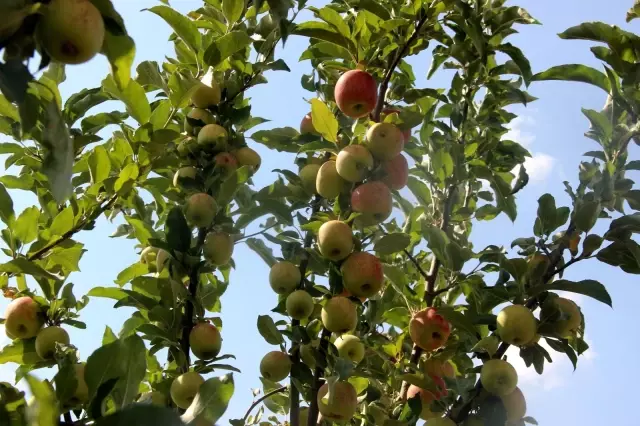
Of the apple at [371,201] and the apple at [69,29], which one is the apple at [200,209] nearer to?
the apple at [371,201]

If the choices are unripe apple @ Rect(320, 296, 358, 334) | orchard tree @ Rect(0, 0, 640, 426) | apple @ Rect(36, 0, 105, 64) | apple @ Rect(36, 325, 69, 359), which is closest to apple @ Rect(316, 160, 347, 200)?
orchard tree @ Rect(0, 0, 640, 426)

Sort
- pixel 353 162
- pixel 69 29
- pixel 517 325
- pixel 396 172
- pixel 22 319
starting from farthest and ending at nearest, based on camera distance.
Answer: pixel 396 172, pixel 353 162, pixel 22 319, pixel 517 325, pixel 69 29

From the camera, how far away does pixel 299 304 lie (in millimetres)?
2275

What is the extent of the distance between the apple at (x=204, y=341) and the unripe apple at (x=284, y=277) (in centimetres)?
29

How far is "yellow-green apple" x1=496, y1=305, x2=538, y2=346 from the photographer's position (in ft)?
6.74

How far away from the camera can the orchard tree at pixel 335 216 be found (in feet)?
6.93

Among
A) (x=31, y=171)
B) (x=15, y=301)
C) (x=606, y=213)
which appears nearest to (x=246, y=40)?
(x=31, y=171)

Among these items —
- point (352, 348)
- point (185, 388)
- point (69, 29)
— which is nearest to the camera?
point (69, 29)

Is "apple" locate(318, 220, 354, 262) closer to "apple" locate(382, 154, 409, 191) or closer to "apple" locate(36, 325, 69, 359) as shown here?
"apple" locate(382, 154, 409, 191)

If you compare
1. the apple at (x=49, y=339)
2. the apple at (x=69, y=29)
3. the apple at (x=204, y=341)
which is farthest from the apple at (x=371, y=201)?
the apple at (x=69, y=29)

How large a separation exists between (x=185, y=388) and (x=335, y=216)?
0.82 metres

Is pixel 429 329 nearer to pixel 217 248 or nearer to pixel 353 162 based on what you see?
pixel 353 162

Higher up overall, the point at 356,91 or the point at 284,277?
the point at 356,91

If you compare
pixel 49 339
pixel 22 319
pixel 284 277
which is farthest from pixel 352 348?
pixel 22 319
